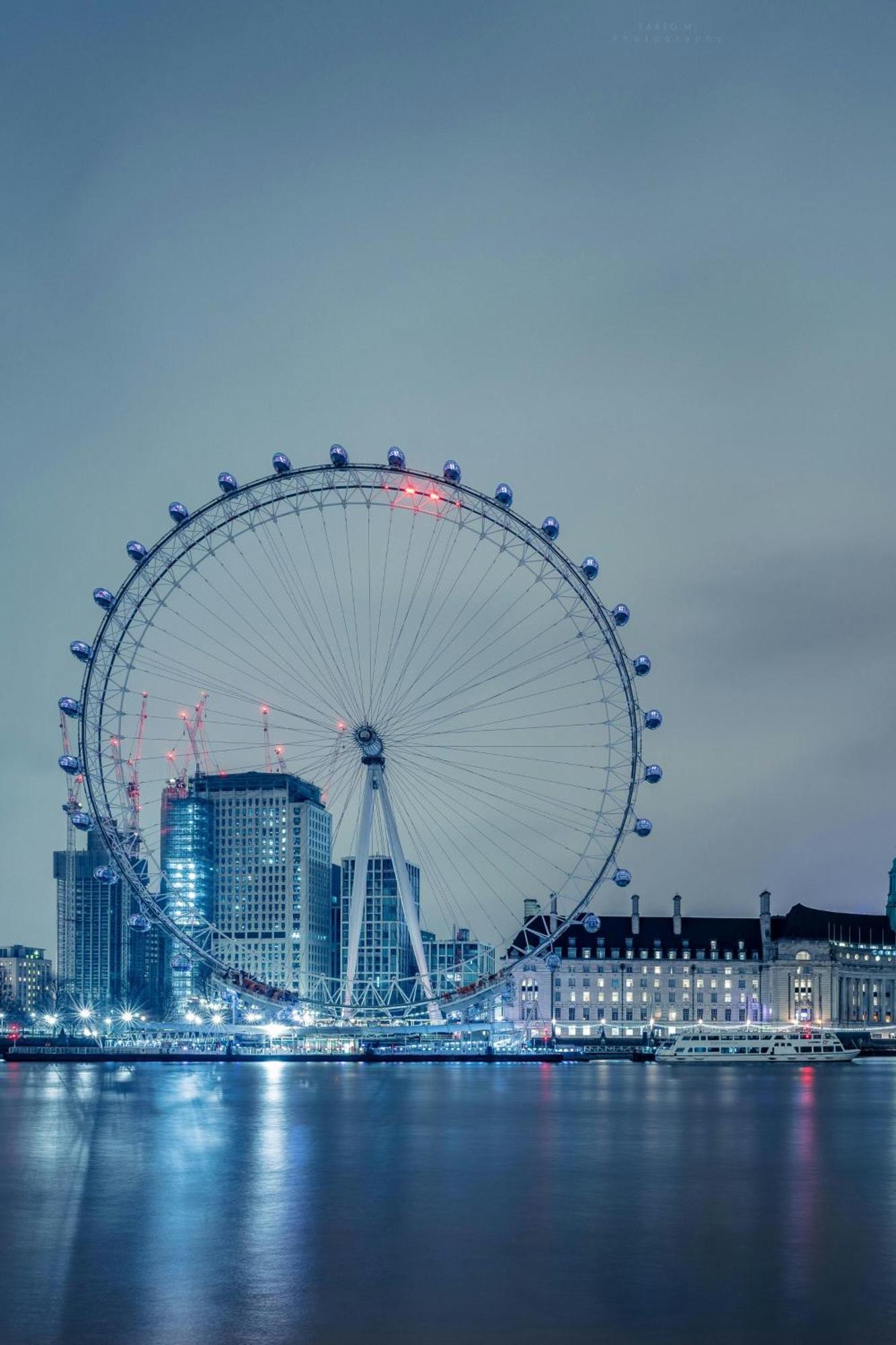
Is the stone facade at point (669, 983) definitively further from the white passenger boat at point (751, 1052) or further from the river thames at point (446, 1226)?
the river thames at point (446, 1226)

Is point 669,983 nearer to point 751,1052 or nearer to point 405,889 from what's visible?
point 751,1052

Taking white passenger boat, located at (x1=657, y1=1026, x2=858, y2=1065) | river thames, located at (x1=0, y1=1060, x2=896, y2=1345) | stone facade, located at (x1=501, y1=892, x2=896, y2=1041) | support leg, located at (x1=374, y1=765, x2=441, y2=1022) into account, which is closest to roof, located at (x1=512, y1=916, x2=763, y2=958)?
stone facade, located at (x1=501, y1=892, x2=896, y2=1041)

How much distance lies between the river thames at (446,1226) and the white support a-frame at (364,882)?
2904cm

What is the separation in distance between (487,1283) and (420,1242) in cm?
418

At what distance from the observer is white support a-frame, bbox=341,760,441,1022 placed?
93.1 m

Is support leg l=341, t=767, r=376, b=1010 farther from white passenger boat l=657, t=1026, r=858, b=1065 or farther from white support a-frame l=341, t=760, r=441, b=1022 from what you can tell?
white passenger boat l=657, t=1026, r=858, b=1065

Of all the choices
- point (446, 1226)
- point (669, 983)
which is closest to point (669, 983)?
point (669, 983)

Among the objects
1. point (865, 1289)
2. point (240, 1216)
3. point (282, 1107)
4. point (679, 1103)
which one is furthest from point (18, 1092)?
point (865, 1289)

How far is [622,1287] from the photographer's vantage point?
25797 millimetres

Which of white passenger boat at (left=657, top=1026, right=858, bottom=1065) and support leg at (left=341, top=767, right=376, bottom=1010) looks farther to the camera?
white passenger boat at (left=657, top=1026, right=858, bottom=1065)

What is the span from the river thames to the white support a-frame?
95.3 ft

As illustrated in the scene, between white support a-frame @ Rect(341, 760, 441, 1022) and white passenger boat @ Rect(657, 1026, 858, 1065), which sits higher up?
white support a-frame @ Rect(341, 760, 441, 1022)

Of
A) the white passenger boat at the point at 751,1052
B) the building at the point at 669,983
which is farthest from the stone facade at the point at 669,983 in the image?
the white passenger boat at the point at 751,1052

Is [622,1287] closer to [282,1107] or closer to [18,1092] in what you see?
[282,1107]
